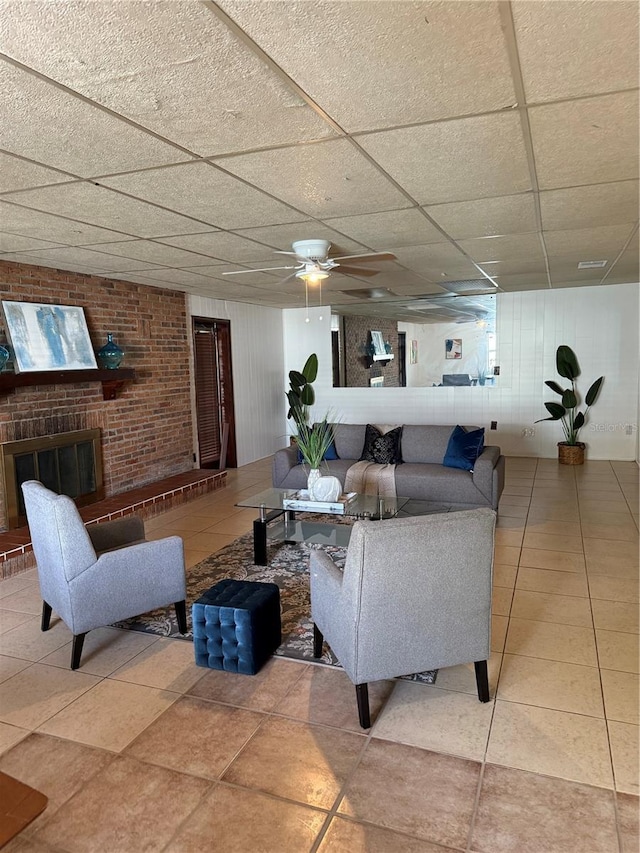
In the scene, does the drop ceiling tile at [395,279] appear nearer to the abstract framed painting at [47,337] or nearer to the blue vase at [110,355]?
the blue vase at [110,355]

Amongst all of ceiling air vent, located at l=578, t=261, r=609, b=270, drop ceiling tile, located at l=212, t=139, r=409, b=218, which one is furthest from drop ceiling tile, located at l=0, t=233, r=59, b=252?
ceiling air vent, located at l=578, t=261, r=609, b=270

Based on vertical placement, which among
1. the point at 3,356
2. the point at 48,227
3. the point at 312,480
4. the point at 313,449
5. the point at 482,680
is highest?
the point at 48,227

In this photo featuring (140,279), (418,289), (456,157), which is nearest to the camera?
(456,157)

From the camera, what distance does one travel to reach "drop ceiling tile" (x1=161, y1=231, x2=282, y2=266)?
4.03m

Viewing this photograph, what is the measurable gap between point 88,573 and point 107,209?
2.04m

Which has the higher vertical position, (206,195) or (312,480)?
(206,195)

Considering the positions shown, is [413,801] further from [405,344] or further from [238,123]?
[405,344]

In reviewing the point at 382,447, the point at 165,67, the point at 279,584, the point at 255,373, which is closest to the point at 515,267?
the point at 382,447

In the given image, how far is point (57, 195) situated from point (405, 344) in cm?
649

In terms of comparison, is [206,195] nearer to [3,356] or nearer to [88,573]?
[88,573]

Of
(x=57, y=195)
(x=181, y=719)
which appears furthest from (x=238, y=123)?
(x=181, y=719)

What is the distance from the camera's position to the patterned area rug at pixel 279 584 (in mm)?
2997

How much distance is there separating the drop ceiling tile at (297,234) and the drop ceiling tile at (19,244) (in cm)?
146

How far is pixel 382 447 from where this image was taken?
5.77 meters
